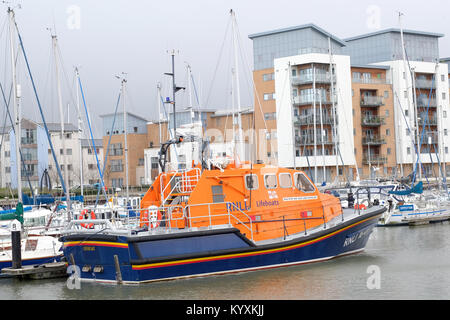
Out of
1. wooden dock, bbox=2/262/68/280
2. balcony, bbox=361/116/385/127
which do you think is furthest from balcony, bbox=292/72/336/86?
wooden dock, bbox=2/262/68/280

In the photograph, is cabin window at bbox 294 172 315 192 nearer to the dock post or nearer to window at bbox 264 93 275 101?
the dock post

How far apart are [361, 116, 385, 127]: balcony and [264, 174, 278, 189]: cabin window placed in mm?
42302

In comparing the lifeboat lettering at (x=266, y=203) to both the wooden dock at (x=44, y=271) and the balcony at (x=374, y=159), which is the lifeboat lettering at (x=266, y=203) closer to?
the wooden dock at (x=44, y=271)

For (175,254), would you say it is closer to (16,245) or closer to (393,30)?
(16,245)

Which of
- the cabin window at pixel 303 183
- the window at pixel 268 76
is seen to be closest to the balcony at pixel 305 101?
the window at pixel 268 76

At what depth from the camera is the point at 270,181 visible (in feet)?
55.9

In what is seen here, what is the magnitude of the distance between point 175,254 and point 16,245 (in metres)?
5.04

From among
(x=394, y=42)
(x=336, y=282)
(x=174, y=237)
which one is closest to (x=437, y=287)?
(x=336, y=282)

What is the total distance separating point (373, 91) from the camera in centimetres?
5875

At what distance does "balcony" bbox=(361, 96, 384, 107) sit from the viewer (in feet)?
189

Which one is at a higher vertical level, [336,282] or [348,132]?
[348,132]

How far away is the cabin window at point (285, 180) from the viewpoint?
1723 cm
